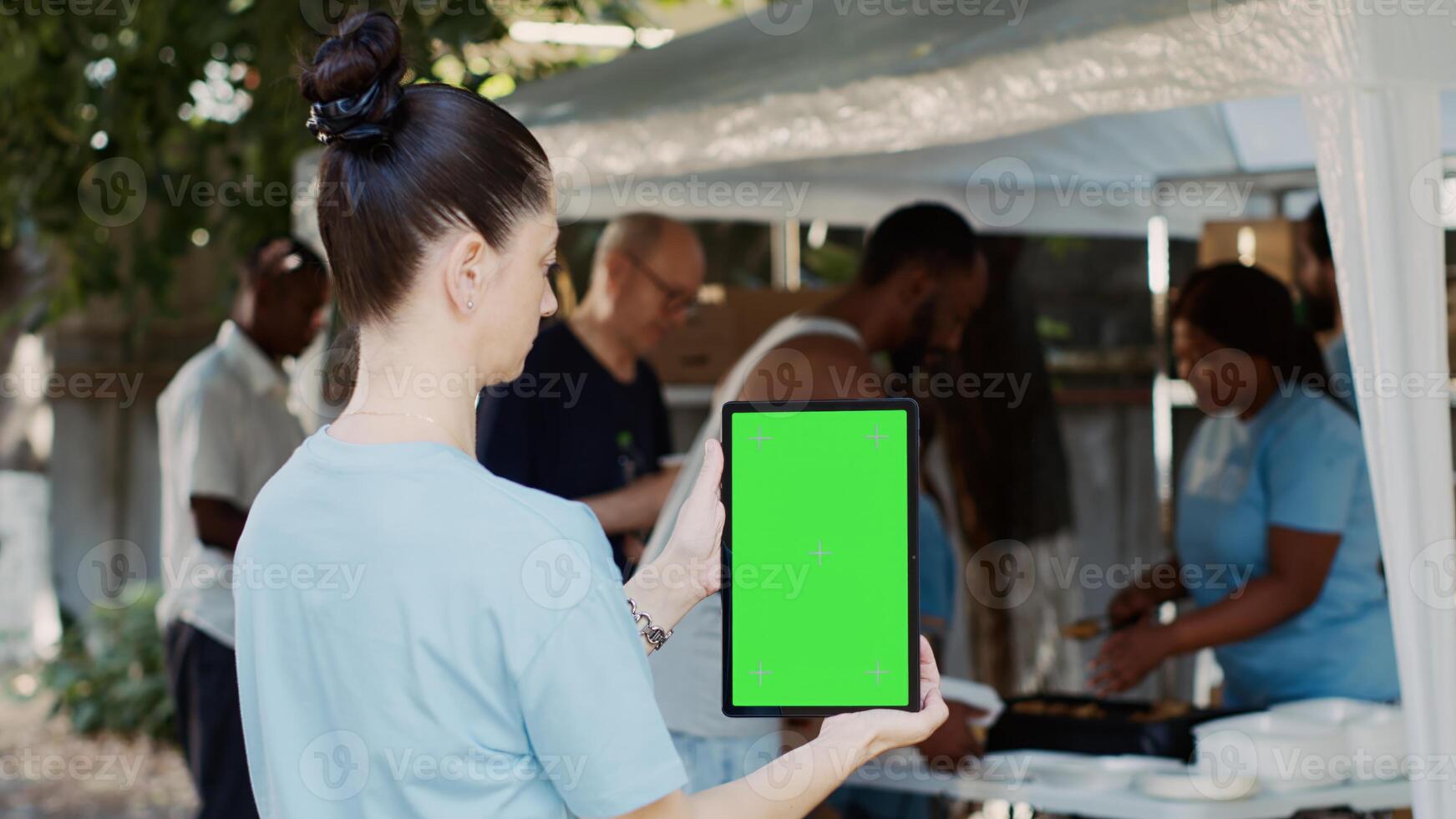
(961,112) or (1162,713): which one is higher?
(961,112)

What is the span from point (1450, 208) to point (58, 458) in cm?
672

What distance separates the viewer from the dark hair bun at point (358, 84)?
3.93 feet

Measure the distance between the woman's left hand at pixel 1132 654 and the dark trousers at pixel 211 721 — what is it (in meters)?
1.92

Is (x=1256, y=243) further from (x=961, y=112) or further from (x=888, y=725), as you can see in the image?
(x=888, y=725)

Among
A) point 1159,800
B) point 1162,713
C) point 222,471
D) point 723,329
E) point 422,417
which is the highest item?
point 723,329

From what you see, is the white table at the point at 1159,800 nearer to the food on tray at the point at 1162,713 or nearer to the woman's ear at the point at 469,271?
the food on tray at the point at 1162,713

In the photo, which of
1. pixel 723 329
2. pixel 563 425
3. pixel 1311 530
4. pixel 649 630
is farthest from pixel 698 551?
pixel 723 329

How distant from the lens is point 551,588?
1087 mm

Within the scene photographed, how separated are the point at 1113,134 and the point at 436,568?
11.1 feet

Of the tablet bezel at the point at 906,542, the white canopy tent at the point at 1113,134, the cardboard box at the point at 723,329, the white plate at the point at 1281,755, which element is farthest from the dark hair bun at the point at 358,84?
the cardboard box at the point at 723,329

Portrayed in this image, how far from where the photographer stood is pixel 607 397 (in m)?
3.19

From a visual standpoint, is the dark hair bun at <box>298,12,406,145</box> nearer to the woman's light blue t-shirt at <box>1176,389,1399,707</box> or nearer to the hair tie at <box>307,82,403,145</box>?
the hair tie at <box>307,82,403,145</box>

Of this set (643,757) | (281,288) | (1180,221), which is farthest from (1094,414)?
(643,757)

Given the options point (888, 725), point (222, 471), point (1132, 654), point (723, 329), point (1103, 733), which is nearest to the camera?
point (888, 725)
